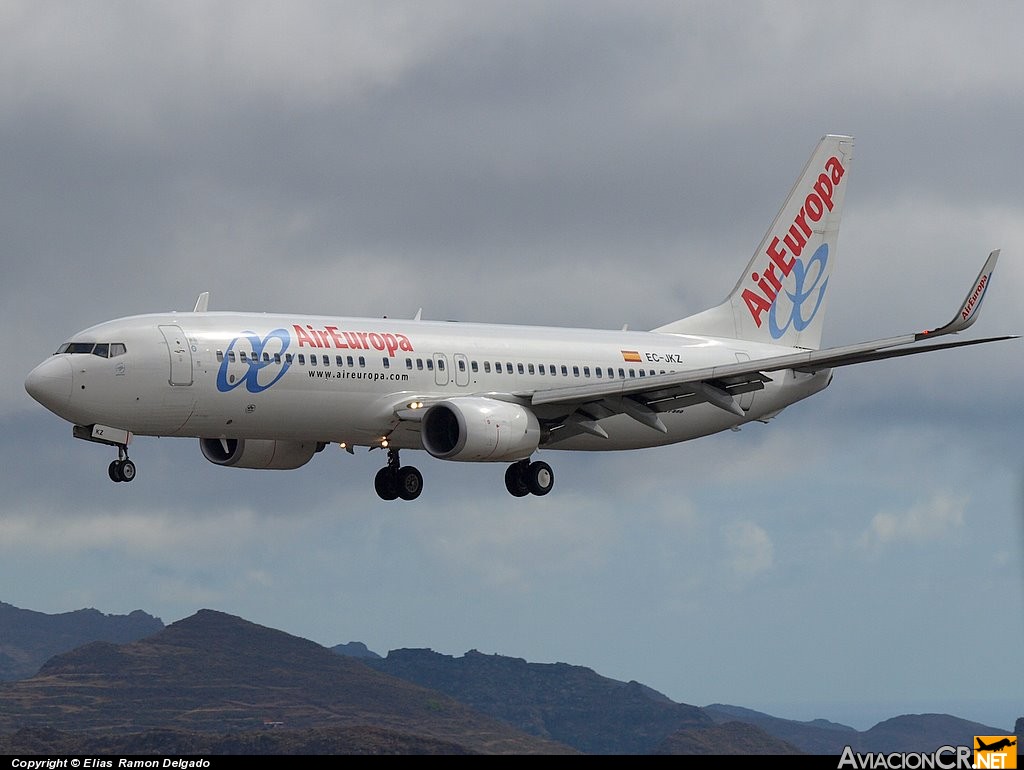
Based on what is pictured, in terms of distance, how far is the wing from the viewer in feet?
192

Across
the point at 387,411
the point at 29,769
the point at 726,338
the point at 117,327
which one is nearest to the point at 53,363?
the point at 117,327

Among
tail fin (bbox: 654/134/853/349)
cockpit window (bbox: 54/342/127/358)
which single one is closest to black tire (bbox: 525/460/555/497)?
tail fin (bbox: 654/134/853/349)

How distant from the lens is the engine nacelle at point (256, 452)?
211 ft

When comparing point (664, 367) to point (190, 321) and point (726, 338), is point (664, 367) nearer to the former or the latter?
point (726, 338)

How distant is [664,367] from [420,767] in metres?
32.4

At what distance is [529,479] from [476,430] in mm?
6227

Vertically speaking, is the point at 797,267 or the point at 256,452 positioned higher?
the point at 797,267

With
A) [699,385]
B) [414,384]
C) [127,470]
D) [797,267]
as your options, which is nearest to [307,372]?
[414,384]

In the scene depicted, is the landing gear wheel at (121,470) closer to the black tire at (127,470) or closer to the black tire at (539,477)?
the black tire at (127,470)

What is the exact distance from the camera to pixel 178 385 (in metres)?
55.4

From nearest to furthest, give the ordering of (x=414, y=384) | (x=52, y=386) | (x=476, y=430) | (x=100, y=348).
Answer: (x=52, y=386), (x=100, y=348), (x=476, y=430), (x=414, y=384)

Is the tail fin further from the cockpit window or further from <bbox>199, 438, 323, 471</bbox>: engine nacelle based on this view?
the cockpit window

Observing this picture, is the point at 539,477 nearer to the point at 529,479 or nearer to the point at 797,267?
the point at 529,479

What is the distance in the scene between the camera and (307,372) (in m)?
57.5
